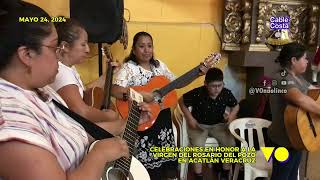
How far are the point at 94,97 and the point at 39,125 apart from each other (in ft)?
3.74

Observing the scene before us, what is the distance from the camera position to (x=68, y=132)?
0.86 m

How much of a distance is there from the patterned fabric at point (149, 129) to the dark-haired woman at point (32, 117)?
1.38m

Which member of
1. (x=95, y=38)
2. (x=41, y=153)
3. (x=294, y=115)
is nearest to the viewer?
(x=41, y=153)

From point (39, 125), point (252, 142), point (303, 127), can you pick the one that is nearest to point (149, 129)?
point (252, 142)

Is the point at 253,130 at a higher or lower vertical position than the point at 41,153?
lower

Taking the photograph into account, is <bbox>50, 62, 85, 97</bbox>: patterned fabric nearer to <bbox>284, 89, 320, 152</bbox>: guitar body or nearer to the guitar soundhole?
the guitar soundhole

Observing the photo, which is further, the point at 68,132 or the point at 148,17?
the point at 148,17

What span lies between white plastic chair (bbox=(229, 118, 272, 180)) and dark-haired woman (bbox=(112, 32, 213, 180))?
464mm

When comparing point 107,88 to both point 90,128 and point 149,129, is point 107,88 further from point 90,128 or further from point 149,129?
point 90,128

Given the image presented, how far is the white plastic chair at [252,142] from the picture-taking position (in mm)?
2336

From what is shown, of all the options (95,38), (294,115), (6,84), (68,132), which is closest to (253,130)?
(294,115)

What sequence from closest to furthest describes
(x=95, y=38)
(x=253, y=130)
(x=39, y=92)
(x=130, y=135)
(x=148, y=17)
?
(x=39, y=92)
(x=130, y=135)
(x=95, y=38)
(x=253, y=130)
(x=148, y=17)

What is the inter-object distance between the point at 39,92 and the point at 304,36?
2.77 m

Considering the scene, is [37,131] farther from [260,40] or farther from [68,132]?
[260,40]
